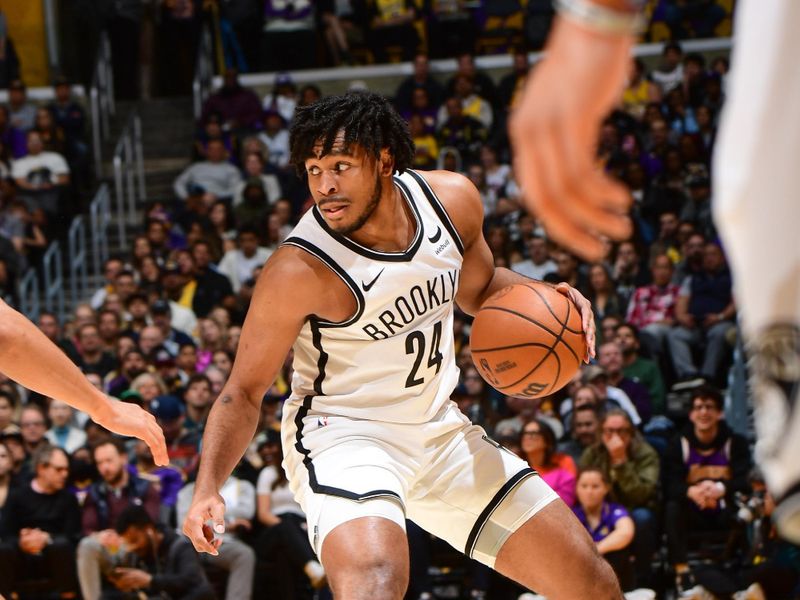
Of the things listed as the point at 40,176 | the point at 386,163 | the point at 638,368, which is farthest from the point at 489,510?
the point at 40,176

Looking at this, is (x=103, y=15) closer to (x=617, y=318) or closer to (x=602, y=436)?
(x=617, y=318)

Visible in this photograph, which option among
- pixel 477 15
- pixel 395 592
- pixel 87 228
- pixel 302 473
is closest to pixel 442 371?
pixel 302 473

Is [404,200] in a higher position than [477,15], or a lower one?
higher

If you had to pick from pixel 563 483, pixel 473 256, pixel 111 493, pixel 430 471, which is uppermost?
pixel 473 256

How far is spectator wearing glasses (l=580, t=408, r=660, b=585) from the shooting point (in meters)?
8.59

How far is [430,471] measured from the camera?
476cm

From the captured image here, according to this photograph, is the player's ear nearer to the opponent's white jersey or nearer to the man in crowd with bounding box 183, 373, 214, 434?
the opponent's white jersey

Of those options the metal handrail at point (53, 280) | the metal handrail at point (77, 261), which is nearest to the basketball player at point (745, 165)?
the metal handrail at point (53, 280)

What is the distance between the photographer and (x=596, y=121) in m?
2.23

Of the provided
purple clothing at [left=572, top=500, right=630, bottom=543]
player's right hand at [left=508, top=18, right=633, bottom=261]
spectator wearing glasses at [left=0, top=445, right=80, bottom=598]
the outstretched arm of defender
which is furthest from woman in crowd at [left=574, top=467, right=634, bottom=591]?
player's right hand at [left=508, top=18, right=633, bottom=261]

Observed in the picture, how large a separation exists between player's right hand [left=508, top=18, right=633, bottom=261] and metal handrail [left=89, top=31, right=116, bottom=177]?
13.9m

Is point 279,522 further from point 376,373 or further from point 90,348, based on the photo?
point 376,373

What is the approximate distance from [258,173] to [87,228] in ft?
8.11

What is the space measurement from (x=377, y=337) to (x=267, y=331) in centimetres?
41
